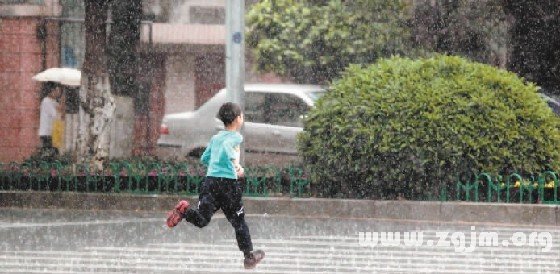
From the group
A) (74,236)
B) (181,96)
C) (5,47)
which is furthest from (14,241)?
(181,96)

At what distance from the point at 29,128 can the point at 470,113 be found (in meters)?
20.1

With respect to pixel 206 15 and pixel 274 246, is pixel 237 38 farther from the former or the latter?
pixel 206 15

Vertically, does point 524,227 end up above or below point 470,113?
below

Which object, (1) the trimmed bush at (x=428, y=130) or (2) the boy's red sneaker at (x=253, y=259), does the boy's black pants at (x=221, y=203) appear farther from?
(1) the trimmed bush at (x=428, y=130)

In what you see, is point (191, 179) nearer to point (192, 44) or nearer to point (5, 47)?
point (5, 47)

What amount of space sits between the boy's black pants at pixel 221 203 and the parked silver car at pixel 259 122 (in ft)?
36.9

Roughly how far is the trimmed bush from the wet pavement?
78 centimetres

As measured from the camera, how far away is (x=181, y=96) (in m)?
41.6

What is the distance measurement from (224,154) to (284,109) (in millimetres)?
12398

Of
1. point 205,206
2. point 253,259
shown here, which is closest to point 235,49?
point 205,206

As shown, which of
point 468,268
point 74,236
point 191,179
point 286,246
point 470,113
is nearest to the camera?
point 468,268

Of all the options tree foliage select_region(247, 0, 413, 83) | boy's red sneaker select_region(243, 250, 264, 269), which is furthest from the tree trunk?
tree foliage select_region(247, 0, 413, 83)

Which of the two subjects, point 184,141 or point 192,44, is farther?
point 192,44

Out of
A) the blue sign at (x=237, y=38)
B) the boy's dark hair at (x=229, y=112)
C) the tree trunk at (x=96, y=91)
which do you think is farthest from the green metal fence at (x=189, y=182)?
the boy's dark hair at (x=229, y=112)
